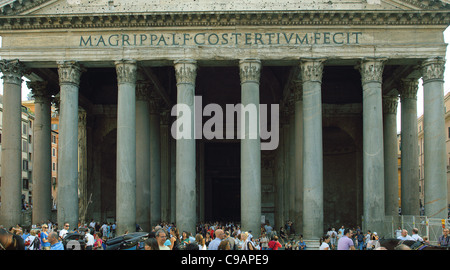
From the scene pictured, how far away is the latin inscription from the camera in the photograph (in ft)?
85.7

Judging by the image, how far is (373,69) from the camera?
84.8 feet

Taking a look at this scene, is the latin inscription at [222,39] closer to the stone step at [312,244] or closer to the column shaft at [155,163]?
the column shaft at [155,163]

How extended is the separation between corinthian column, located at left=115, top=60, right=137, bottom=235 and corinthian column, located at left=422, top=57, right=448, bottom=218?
1373 cm

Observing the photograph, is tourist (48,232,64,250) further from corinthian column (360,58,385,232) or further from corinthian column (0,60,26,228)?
corinthian column (360,58,385,232)

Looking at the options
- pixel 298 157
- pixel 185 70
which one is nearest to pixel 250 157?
pixel 185 70

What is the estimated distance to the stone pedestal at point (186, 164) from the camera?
2533cm

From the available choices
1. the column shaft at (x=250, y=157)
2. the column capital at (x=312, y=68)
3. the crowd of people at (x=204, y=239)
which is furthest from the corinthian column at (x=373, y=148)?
the column shaft at (x=250, y=157)

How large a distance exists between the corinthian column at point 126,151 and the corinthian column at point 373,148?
10.9 m

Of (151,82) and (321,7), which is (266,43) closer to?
(321,7)

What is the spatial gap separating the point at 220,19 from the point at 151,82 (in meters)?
6.26

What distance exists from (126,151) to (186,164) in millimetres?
2914

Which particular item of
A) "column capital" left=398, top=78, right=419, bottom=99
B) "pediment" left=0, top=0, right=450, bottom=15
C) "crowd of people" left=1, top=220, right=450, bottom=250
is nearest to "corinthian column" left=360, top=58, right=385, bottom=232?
"crowd of people" left=1, top=220, right=450, bottom=250

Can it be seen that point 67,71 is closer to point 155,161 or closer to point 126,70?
point 126,70

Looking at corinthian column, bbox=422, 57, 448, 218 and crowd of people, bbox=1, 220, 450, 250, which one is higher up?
corinthian column, bbox=422, 57, 448, 218
